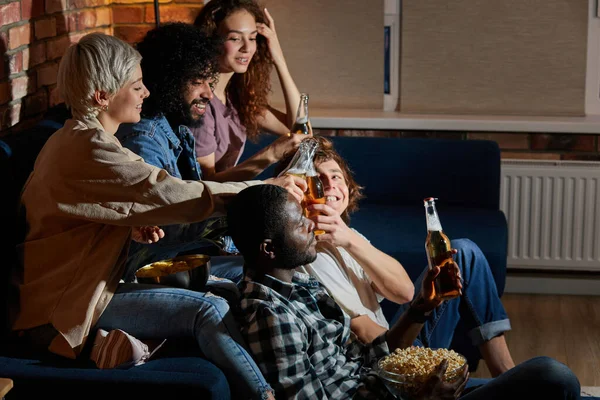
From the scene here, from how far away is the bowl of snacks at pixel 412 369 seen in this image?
1888mm

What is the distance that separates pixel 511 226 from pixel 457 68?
802mm

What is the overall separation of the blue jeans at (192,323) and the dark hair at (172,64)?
26.9 inches

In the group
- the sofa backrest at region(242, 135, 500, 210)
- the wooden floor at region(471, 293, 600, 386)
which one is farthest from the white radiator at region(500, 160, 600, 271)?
the sofa backrest at region(242, 135, 500, 210)

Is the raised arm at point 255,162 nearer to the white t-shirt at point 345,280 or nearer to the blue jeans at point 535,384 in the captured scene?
the white t-shirt at point 345,280

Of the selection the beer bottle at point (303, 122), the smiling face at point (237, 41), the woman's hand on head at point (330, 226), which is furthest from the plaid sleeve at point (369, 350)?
the smiling face at point (237, 41)

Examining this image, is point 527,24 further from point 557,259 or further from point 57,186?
point 57,186

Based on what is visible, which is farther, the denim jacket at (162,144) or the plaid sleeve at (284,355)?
the denim jacket at (162,144)

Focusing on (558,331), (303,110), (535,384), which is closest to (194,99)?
(303,110)

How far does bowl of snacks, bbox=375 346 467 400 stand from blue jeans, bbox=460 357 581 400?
0.07 meters

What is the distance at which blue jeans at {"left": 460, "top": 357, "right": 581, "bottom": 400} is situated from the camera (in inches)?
71.1

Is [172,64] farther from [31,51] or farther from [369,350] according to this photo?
[369,350]

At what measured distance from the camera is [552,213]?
4309 mm

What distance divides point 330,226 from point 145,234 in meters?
0.49

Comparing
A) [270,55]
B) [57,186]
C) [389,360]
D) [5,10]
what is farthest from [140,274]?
[270,55]
